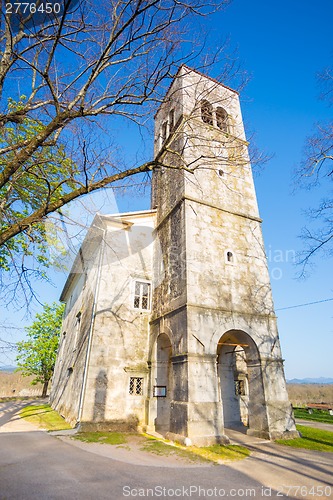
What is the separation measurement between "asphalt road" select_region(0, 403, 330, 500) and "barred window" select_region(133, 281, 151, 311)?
6.48 m

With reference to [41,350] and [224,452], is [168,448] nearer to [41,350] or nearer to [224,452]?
[224,452]

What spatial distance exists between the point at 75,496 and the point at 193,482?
222cm

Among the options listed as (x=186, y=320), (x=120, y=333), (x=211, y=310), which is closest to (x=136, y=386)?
(x=120, y=333)

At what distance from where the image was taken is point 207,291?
10.4 metres

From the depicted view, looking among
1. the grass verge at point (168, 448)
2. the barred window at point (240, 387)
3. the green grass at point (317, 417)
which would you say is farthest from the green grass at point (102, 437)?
the green grass at point (317, 417)

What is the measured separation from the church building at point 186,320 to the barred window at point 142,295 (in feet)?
0.16

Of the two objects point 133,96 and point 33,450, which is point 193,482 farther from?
point 133,96

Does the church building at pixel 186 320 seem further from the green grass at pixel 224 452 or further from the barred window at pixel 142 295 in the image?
the green grass at pixel 224 452

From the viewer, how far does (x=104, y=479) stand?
5242mm

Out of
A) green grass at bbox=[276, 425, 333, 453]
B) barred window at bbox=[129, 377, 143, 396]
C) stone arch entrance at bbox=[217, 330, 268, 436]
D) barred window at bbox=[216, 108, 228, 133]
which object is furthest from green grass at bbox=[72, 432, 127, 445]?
barred window at bbox=[216, 108, 228, 133]

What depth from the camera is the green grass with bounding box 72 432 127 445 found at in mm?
8600

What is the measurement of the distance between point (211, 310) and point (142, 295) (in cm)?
421

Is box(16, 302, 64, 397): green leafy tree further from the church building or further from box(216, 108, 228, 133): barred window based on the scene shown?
box(216, 108, 228, 133): barred window

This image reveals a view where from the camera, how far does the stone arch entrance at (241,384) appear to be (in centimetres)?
973
